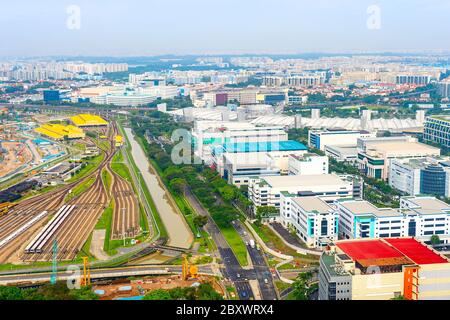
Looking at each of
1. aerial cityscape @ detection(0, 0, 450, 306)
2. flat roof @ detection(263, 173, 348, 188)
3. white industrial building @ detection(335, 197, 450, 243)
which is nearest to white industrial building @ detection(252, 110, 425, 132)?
aerial cityscape @ detection(0, 0, 450, 306)

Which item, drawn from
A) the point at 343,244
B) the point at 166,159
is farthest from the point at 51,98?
the point at 343,244

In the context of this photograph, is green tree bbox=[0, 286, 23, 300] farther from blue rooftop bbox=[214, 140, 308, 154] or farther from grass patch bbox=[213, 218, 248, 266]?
blue rooftop bbox=[214, 140, 308, 154]

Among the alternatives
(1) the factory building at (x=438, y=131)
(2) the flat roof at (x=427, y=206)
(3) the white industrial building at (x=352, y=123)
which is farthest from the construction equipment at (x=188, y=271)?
(3) the white industrial building at (x=352, y=123)

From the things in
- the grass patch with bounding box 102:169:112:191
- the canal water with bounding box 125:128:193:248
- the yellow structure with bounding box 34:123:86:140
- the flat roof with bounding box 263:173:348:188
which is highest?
the flat roof with bounding box 263:173:348:188

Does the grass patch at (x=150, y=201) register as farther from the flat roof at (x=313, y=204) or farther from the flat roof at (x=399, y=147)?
the flat roof at (x=399, y=147)

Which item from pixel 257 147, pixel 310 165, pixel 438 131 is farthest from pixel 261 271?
pixel 438 131
